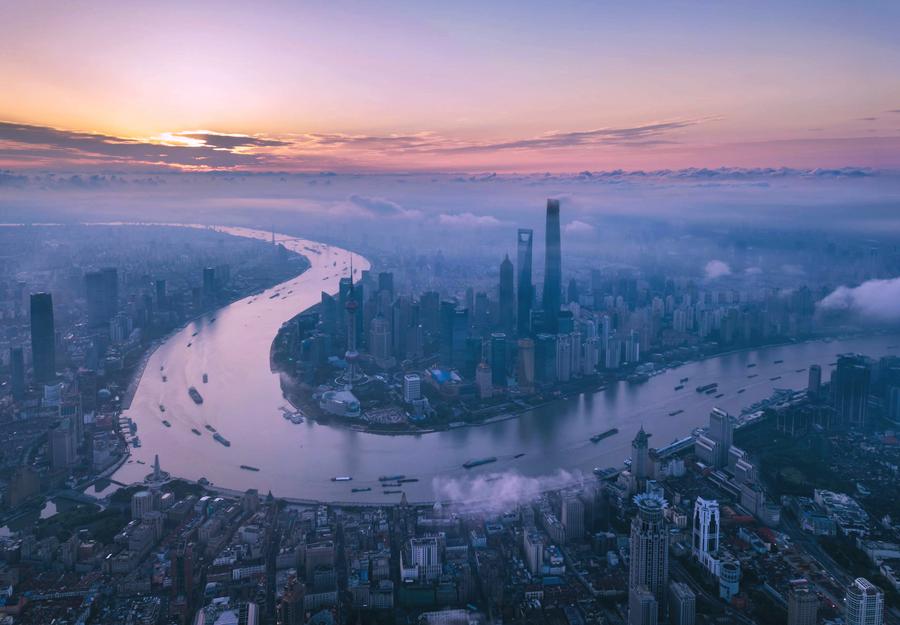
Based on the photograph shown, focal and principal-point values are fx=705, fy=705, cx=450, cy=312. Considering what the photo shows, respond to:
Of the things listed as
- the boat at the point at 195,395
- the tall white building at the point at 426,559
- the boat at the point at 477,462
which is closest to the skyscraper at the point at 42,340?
the boat at the point at 195,395

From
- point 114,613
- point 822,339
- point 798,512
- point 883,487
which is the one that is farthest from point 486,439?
point 822,339

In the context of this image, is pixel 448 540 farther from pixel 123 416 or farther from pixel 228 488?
pixel 123 416

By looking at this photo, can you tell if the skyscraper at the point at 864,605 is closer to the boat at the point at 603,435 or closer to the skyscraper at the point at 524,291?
the boat at the point at 603,435

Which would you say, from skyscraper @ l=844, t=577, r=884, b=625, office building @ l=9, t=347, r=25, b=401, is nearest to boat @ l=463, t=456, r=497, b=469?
skyscraper @ l=844, t=577, r=884, b=625

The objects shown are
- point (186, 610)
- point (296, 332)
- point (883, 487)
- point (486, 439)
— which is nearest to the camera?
point (186, 610)

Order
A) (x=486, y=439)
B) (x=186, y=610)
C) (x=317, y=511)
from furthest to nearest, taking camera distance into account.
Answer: (x=486, y=439) < (x=317, y=511) < (x=186, y=610)

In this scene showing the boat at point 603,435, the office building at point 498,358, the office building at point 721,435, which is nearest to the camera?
the office building at point 721,435

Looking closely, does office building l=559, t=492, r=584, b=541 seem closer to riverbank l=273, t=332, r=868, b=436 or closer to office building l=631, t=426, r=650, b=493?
office building l=631, t=426, r=650, b=493

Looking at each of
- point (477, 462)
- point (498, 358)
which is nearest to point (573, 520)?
point (477, 462)
